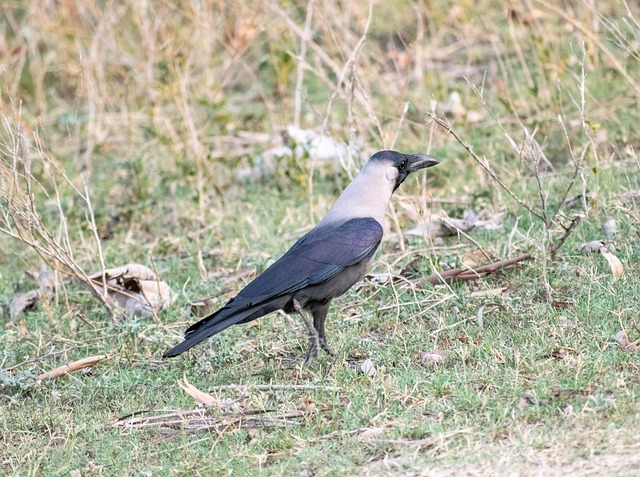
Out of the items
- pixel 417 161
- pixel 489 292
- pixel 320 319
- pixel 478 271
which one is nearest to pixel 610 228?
pixel 478 271

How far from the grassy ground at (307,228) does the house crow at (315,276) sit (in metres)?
0.26

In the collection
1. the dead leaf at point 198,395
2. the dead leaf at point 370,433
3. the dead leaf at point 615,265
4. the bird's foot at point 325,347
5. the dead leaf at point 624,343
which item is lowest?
the bird's foot at point 325,347

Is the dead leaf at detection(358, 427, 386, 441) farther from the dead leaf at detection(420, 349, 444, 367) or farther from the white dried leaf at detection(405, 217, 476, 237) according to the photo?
the white dried leaf at detection(405, 217, 476, 237)

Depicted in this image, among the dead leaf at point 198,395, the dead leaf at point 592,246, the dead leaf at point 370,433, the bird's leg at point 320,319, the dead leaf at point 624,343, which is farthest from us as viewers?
the dead leaf at point 592,246

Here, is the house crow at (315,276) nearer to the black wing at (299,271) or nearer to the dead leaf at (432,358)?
the black wing at (299,271)

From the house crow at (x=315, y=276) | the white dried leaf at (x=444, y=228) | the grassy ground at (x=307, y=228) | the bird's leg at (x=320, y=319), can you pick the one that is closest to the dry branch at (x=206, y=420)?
the grassy ground at (x=307, y=228)

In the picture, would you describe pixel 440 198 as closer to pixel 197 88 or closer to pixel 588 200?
pixel 588 200

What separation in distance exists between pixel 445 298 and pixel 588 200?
148 centimetres

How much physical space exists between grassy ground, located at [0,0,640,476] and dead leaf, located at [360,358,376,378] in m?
0.04

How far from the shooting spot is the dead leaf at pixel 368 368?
14.5 ft

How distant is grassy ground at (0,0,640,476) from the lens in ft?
12.6

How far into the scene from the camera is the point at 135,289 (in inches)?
228

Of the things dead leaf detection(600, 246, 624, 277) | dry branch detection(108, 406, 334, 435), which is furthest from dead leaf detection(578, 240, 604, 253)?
dry branch detection(108, 406, 334, 435)

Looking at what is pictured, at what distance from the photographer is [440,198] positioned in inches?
263
